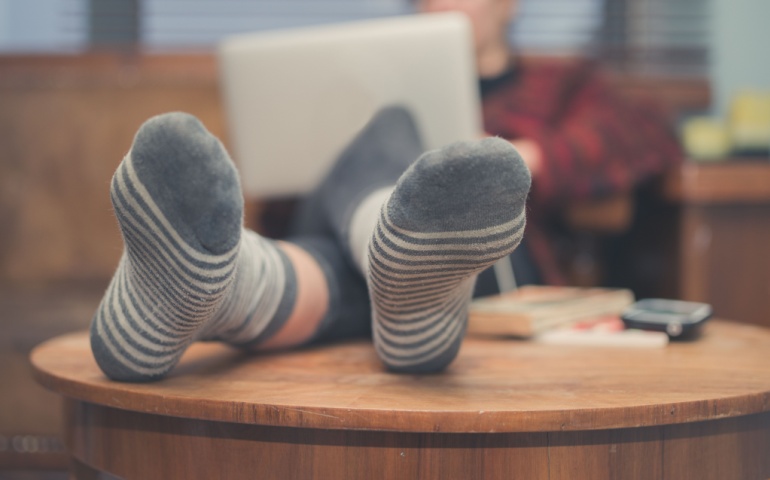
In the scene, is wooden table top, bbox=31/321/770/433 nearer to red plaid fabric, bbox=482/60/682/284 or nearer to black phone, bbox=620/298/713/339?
black phone, bbox=620/298/713/339

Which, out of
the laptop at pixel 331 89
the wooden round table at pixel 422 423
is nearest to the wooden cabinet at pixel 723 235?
the laptop at pixel 331 89

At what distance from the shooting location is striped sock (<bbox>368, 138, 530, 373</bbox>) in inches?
19.9

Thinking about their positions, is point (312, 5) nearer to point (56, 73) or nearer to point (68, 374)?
point (56, 73)

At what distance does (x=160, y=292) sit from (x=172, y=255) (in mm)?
40

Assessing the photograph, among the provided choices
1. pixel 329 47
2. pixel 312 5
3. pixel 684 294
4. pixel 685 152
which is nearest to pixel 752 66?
pixel 685 152

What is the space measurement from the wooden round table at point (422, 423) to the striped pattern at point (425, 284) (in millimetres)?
26

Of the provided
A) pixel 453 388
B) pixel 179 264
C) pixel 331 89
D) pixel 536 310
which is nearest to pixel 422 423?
pixel 453 388

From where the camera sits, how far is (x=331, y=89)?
1.00 meters

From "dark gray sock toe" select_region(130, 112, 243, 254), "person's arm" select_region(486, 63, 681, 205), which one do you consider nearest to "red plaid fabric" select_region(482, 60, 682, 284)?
"person's arm" select_region(486, 63, 681, 205)

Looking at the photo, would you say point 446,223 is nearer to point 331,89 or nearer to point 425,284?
point 425,284

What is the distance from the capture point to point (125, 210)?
531 mm

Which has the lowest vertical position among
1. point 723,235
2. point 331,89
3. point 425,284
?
point 723,235

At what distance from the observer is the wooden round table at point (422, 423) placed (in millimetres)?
525

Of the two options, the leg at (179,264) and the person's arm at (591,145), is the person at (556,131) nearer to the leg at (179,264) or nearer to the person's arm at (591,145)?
the person's arm at (591,145)
